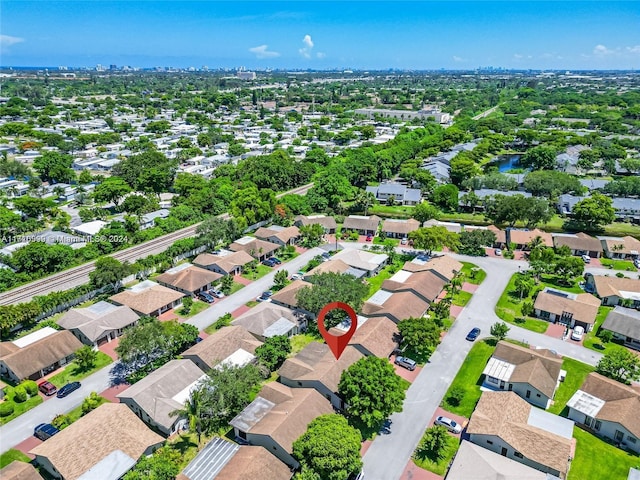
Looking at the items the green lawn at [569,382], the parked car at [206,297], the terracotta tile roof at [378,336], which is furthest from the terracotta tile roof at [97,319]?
the green lawn at [569,382]

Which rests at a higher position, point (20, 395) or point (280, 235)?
point (280, 235)

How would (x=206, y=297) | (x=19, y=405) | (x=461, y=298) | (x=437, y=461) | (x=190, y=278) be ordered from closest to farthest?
1. (x=437, y=461)
2. (x=19, y=405)
3. (x=206, y=297)
4. (x=461, y=298)
5. (x=190, y=278)

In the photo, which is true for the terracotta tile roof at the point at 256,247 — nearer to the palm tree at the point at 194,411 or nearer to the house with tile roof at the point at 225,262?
the house with tile roof at the point at 225,262

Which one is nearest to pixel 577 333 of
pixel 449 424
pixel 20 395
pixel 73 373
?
pixel 449 424

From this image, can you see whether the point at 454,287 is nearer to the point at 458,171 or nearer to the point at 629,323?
the point at 629,323

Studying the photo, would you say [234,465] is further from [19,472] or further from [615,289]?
[615,289]

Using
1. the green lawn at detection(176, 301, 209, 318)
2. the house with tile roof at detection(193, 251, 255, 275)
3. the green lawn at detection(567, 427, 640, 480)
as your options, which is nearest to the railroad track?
the house with tile roof at detection(193, 251, 255, 275)
